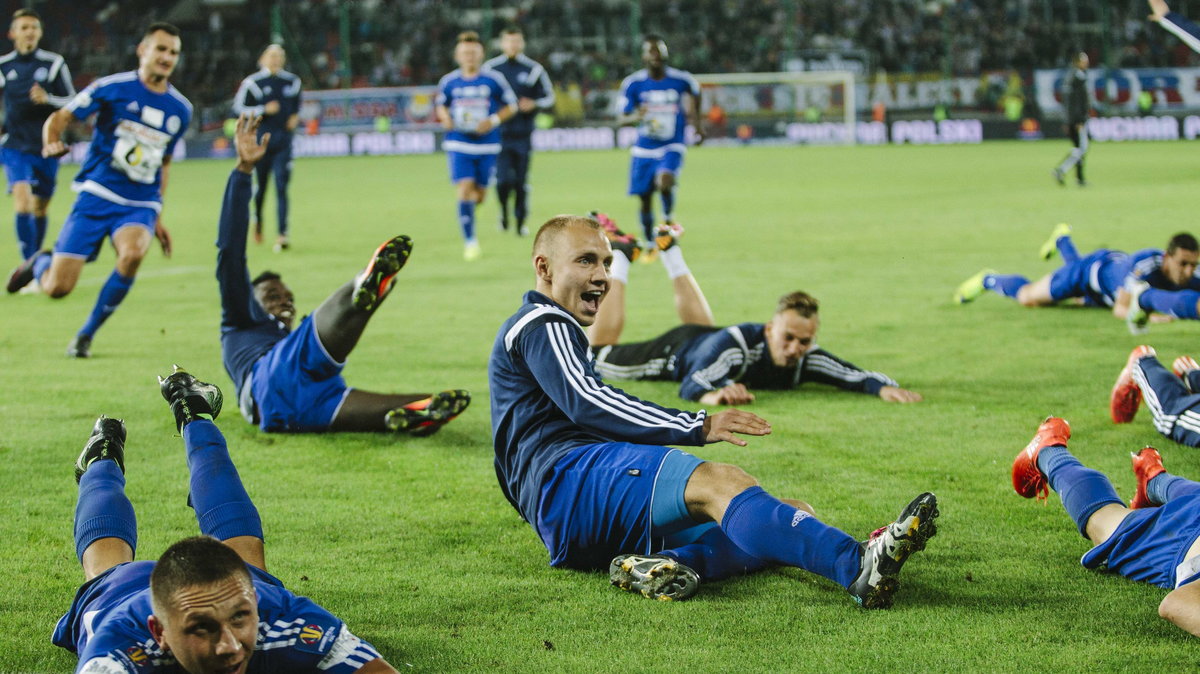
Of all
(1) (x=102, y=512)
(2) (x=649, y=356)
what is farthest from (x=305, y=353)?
(1) (x=102, y=512)

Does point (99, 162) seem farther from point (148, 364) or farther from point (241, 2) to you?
point (241, 2)

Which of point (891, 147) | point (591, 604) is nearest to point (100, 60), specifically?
point (891, 147)

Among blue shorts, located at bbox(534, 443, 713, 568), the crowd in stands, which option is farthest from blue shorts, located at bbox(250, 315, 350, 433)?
the crowd in stands

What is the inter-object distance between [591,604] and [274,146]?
12461mm

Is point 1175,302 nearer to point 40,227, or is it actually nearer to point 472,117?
point 472,117

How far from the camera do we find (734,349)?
688 cm

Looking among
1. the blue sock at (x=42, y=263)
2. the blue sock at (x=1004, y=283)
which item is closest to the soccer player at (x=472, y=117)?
the blue sock at (x=42, y=263)

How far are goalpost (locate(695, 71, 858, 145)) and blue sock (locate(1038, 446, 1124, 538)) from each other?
1180 inches

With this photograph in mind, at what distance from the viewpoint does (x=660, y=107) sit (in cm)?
1507

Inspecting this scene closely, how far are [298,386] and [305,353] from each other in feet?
0.59

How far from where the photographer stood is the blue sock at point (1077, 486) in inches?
169

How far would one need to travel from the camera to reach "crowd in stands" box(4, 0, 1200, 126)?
36.5 meters

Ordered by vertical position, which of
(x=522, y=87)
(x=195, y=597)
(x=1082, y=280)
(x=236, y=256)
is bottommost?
(x=1082, y=280)

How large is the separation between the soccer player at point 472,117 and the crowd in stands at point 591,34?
65.5 ft
